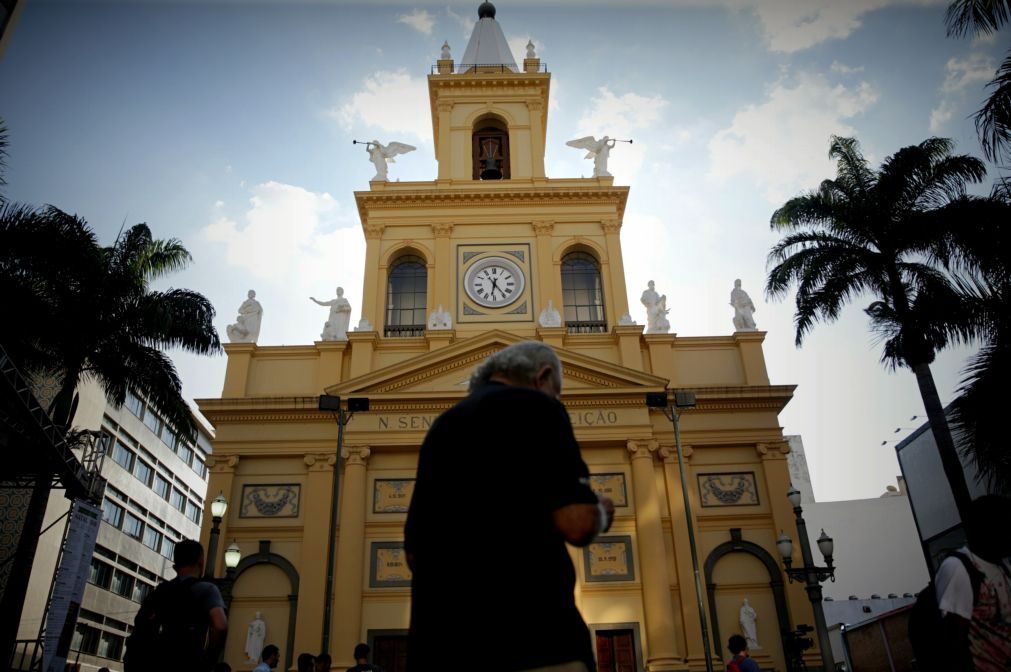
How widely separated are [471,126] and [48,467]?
19.8m

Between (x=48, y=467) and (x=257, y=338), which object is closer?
(x=48, y=467)

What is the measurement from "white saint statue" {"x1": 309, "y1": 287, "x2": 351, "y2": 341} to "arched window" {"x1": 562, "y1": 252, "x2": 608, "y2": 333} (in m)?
7.33

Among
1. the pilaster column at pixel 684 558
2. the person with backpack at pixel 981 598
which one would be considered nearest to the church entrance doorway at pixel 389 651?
the pilaster column at pixel 684 558

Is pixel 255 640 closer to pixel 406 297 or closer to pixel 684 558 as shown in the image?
pixel 684 558

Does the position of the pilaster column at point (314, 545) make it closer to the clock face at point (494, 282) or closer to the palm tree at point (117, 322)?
the palm tree at point (117, 322)

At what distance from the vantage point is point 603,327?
25.5 m

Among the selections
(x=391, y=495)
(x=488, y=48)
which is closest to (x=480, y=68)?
(x=488, y=48)

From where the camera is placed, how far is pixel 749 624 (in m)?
20.0

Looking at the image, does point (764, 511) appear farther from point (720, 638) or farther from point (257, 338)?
point (257, 338)

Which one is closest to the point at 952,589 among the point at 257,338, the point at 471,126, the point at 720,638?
the point at 720,638

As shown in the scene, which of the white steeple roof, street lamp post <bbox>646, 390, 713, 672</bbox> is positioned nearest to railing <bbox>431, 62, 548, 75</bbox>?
the white steeple roof

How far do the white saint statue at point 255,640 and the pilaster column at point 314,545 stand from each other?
92cm

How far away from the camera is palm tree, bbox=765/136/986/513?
659 inches

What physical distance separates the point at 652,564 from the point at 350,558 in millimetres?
8028
